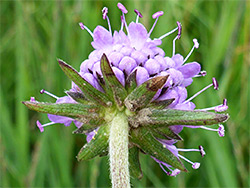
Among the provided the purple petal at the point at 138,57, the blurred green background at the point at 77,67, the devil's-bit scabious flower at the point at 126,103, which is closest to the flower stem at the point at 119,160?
the devil's-bit scabious flower at the point at 126,103

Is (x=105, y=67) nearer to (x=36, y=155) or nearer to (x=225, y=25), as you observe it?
(x=36, y=155)

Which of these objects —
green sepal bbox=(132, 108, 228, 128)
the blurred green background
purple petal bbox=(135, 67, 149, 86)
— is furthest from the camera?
the blurred green background

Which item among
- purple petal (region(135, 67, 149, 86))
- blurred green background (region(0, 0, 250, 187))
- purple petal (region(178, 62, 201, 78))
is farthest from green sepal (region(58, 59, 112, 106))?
blurred green background (region(0, 0, 250, 187))

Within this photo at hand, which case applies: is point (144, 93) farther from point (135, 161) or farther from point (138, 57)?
point (135, 161)

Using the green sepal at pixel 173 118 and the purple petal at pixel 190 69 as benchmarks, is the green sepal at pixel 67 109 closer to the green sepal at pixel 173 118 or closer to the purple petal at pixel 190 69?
the green sepal at pixel 173 118

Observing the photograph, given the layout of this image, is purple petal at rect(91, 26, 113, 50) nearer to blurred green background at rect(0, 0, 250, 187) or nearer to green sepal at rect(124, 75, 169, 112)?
green sepal at rect(124, 75, 169, 112)

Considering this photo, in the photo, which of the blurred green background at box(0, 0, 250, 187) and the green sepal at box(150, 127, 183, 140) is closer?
the green sepal at box(150, 127, 183, 140)
